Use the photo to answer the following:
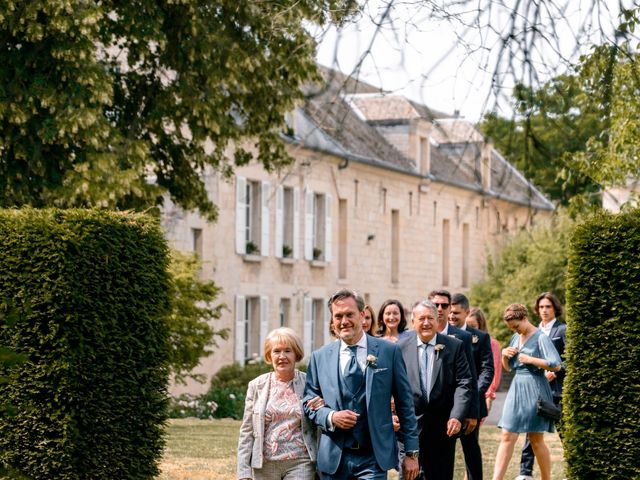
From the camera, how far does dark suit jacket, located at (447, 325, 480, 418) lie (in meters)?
10.8

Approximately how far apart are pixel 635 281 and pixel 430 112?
642cm

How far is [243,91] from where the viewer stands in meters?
23.4

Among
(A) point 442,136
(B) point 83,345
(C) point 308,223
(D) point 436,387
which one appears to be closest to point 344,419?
(D) point 436,387

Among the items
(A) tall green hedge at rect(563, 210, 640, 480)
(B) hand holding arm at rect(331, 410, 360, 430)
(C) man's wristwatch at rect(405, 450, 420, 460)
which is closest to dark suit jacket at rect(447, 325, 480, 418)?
(A) tall green hedge at rect(563, 210, 640, 480)

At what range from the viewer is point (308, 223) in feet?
140

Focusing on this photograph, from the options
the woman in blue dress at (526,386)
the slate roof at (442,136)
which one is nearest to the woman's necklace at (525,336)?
the woman in blue dress at (526,386)

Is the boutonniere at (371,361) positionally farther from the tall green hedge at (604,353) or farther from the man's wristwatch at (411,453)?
the tall green hedge at (604,353)

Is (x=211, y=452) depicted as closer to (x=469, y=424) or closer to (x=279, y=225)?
(x=469, y=424)

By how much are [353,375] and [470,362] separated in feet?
9.10

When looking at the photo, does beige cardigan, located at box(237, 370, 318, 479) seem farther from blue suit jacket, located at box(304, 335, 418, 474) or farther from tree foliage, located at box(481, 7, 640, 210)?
tree foliage, located at box(481, 7, 640, 210)

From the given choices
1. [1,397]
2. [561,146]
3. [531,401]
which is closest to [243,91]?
[531,401]

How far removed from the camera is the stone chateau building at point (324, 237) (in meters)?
37.3

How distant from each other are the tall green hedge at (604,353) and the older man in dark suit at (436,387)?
3.05 ft

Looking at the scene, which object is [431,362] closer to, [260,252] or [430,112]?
[430,112]
